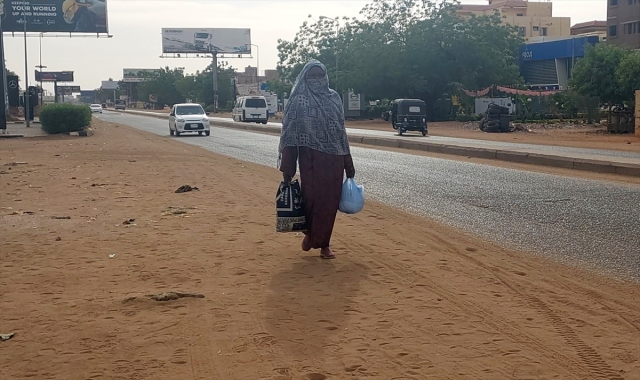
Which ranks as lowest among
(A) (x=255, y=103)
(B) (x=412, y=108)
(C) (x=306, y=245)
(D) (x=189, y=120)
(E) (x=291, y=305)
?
(E) (x=291, y=305)

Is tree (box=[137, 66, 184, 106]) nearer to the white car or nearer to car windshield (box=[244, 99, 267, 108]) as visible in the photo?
car windshield (box=[244, 99, 267, 108])

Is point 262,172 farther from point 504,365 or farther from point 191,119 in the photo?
point 191,119

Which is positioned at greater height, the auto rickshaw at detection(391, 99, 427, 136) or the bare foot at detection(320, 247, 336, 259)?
the auto rickshaw at detection(391, 99, 427, 136)

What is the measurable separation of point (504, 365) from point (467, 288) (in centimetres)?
171

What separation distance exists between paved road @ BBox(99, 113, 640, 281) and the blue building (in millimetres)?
47975

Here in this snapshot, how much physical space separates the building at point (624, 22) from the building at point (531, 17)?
2428 centimetres

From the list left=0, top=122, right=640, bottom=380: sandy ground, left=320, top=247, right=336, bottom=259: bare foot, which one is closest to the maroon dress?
left=320, top=247, right=336, bottom=259: bare foot

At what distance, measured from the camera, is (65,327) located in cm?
474

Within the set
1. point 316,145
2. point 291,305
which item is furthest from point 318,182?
point 291,305

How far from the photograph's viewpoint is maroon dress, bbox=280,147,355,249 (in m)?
6.54

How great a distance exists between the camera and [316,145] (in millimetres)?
Result: 6496

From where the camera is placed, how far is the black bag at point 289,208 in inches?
259

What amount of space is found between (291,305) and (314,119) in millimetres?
1916

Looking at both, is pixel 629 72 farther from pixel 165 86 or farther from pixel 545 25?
pixel 165 86
